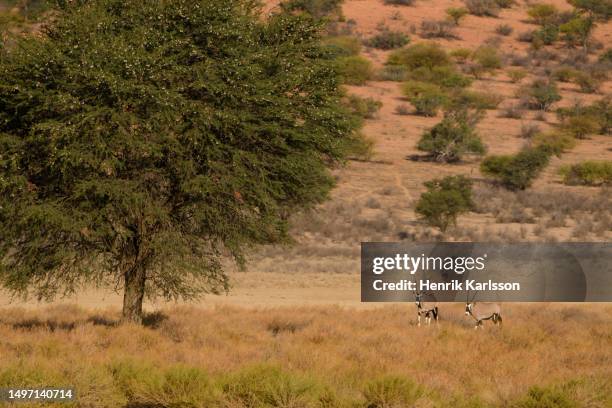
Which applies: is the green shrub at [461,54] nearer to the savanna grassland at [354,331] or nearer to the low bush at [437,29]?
the low bush at [437,29]

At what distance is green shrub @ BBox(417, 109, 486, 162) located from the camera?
4728cm

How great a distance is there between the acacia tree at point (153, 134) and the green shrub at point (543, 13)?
7663cm

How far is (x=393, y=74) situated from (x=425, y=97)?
10956 mm

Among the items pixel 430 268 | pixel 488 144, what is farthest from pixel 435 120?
pixel 430 268

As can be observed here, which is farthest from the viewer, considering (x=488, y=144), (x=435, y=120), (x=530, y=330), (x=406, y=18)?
(x=406, y=18)

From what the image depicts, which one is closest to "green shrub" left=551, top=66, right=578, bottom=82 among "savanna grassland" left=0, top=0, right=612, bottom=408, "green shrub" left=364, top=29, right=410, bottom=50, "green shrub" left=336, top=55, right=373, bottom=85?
"green shrub" left=364, top=29, right=410, bottom=50

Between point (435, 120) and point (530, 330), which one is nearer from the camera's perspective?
point (530, 330)

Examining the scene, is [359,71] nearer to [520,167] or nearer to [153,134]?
[520,167]

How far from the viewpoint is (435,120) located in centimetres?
5638

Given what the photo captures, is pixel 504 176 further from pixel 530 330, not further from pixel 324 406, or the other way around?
pixel 324 406

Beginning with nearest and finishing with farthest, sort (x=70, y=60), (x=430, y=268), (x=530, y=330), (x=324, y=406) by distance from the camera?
(x=324, y=406) < (x=70, y=60) < (x=530, y=330) < (x=430, y=268)

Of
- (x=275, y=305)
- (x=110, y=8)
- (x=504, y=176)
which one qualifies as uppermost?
(x=110, y=8)

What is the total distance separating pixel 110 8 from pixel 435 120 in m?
41.4

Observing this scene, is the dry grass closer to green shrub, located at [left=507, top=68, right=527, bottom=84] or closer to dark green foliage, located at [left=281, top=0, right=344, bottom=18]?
green shrub, located at [left=507, top=68, right=527, bottom=84]
